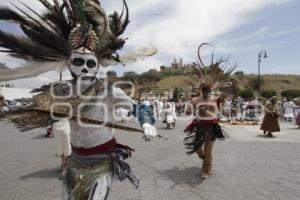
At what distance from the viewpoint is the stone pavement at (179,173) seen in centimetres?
614

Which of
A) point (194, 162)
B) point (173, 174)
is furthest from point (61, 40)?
point (194, 162)

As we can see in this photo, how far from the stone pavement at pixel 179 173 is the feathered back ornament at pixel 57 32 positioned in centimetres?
138

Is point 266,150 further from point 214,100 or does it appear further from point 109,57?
point 109,57

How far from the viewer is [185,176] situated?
734 cm

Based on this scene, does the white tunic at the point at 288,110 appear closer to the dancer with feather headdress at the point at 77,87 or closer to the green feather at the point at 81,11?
the dancer with feather headdress at the point at 77,87

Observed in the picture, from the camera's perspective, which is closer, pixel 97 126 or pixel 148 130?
pixel 97 126

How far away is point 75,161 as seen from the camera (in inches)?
152

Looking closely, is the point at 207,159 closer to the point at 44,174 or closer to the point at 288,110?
the point at 44,174

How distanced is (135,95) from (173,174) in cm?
370

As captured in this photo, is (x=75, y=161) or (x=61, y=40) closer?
(x=75, y=161)

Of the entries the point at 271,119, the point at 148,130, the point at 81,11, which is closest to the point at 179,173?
the point at 148,130

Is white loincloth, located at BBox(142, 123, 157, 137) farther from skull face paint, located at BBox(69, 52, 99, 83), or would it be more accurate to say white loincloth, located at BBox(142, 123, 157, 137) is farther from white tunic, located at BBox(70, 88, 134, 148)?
skull face paint, located at BBox(69, 52, 99, 83)

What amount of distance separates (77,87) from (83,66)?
22 cm

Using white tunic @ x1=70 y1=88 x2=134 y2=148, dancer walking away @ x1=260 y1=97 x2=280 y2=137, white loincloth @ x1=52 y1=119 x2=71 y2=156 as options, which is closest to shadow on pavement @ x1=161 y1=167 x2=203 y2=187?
white loincloth @ x1=52 y1=119 x2=71 y2=156
